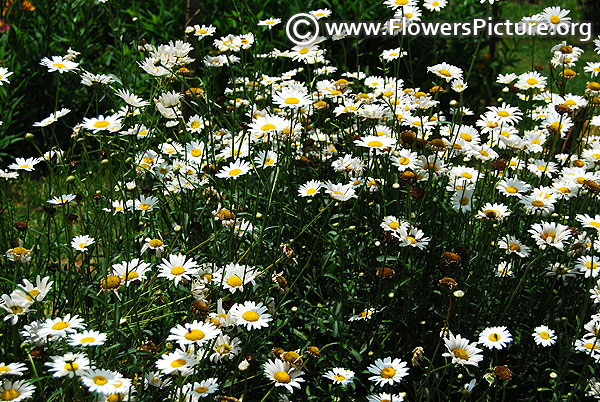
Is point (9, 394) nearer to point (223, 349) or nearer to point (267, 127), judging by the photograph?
point (223, 349)

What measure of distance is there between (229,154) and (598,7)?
24.8 ft

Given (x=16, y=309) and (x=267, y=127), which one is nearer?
(x=16, y=309)

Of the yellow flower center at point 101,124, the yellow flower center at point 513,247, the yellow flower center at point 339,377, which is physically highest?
the yellow flower center at point 101,124

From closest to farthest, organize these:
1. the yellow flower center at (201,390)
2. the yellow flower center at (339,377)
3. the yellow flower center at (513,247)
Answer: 1. the yellow flower center at (201,390)
2. the yellow flower center at (339,377)
3. the yellow flower center at (513,247)

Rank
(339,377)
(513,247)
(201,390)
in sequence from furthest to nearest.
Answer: (513,247)
(339,377)
(201,390)

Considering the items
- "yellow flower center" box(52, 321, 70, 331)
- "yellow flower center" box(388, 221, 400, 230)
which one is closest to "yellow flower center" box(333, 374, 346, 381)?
"yellow flower center" box(388, 221, 400, 230)

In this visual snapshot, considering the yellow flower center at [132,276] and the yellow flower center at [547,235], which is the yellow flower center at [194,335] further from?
the yellow flower center at [547,235]

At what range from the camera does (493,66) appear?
5840 millimetres

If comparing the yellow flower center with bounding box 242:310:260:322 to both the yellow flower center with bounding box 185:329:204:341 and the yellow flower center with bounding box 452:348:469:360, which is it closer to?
the yellow flower center with bounding box 185:329:204:341

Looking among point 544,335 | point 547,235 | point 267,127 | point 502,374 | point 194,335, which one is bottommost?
point 544,335

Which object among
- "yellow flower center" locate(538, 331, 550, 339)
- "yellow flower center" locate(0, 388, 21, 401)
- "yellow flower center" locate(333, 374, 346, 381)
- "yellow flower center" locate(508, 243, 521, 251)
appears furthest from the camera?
"yellow flower center" locate(508, 243, 521, 251)

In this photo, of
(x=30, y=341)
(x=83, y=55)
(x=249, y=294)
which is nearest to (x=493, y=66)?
(x=83, y=55)

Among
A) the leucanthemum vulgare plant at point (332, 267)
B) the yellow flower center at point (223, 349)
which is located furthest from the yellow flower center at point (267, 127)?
the yellow flower center at point (223, 349)

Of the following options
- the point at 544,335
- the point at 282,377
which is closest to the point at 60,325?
the point at 282,377
